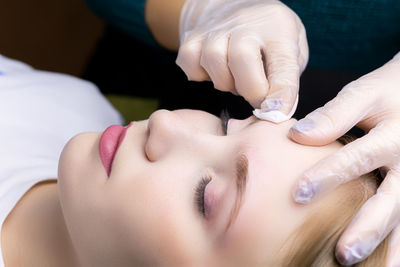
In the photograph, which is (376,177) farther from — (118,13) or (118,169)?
(118,13)

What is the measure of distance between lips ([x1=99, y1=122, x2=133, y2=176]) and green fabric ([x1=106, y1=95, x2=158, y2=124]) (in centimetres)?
98

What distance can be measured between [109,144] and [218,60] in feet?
1.04

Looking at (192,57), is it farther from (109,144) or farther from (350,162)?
(350,162)

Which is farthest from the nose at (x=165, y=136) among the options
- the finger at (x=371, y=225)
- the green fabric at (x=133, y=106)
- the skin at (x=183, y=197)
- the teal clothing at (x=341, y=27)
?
the green fabric at (x=133, y=106)

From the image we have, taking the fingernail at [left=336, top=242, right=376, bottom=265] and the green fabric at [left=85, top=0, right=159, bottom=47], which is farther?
the green fabric at [left=85, top=0, right=159, bottom=47]

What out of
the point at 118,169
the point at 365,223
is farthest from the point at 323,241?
the point at 118,169

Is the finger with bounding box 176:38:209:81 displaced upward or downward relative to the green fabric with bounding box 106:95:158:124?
upward

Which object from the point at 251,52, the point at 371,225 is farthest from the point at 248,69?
the point at 371,225

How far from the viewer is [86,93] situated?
140 centimetres

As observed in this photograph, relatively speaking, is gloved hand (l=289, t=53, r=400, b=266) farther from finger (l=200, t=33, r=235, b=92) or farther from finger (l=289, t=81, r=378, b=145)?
finger (l=200, t=33, r=235, b=92)

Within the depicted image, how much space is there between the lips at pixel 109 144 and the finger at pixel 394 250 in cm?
54

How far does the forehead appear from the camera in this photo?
735 millimetres

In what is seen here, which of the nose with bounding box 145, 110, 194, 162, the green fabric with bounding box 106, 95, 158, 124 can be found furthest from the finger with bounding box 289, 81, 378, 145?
the green fabric with bounding box 106, 95, 158, 124

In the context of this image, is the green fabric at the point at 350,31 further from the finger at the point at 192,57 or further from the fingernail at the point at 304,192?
the fingernail at the point at 304,192
